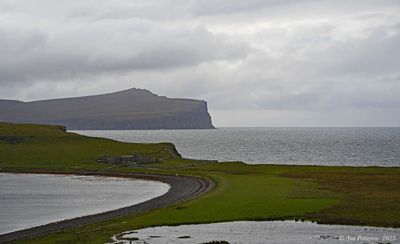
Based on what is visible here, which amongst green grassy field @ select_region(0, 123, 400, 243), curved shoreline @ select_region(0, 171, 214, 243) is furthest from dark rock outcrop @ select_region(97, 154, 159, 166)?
curved shoreline @ select_region(0, 171, 214, 243)

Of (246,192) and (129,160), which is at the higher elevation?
(129,160)

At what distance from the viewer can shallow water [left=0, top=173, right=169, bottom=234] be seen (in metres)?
64.2

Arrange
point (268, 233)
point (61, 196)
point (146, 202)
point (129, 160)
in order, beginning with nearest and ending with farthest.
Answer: point (268, 233) → point (146, 202) → point (61, 196) → point (129, 160)

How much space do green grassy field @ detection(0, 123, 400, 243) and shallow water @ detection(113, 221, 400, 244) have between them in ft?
8.40


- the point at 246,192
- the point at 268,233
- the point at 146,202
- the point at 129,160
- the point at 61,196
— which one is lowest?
the point at 61,196

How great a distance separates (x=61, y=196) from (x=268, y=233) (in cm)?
4485

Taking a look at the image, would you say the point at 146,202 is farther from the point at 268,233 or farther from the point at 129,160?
the point at 129,160

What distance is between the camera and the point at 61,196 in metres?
84.2

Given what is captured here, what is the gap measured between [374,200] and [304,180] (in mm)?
27972

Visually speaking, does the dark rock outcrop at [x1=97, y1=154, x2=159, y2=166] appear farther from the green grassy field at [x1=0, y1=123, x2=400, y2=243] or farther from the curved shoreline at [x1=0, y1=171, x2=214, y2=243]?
the curved shoreline at [x1=0, y1=171, x2=214, y2=243]

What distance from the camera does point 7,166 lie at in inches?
5512

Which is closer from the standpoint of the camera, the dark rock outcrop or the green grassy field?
the green grassy field

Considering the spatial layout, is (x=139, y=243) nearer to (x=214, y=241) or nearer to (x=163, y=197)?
(x=214, y=241)

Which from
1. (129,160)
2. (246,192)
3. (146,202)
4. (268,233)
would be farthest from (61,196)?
(129,160)
